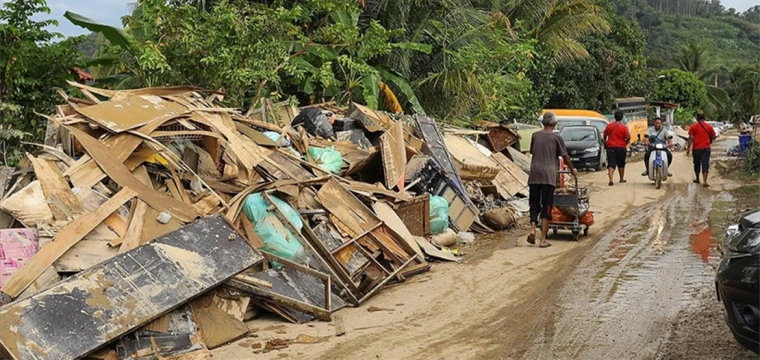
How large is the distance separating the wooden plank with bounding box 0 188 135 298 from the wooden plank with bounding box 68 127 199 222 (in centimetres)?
17

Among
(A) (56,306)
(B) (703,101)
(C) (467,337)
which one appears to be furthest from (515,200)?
(B) (703,101)

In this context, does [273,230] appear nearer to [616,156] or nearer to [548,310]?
[548,310]

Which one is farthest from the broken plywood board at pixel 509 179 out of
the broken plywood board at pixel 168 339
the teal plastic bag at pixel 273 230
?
the broken plywood board at pixel 168 339

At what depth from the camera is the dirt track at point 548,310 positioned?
20.2 feet

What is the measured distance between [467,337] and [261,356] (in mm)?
1771

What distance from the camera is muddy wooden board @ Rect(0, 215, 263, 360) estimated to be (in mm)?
5664

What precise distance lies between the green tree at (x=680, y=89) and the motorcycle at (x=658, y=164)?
186ft

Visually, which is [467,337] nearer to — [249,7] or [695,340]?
[695,340]

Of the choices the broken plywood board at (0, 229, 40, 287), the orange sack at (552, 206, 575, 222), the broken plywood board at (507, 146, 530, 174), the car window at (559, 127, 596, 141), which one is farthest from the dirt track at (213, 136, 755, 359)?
the car window at (559, 127, 596, 141)

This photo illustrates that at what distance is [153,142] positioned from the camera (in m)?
8.38

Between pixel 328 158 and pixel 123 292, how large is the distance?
5.05 meters

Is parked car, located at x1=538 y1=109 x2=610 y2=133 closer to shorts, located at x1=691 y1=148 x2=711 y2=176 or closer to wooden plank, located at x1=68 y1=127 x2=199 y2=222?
shorts, located at x1=691 y1=148 x2=711 y2=176

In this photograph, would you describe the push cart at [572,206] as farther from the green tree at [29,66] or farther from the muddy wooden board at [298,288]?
the green tree at [29,66]

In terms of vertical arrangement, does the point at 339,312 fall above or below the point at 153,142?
below
